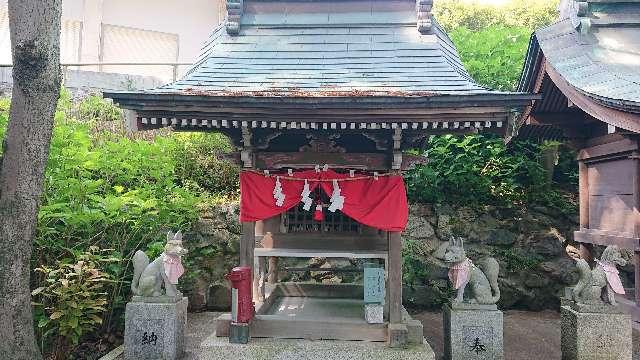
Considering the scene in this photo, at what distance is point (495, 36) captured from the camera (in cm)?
1540

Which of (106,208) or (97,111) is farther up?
(97,111)

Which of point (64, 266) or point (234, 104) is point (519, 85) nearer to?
point (234, 104)

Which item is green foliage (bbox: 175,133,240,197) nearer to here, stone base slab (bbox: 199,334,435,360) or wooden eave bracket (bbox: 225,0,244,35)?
wooden eave bracket (bbox: 225,0,244,35)

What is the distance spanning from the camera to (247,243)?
21.2 ft

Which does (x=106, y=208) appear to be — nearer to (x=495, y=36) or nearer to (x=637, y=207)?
(x=637, y=207)

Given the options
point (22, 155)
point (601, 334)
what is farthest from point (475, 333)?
point (22, 155)

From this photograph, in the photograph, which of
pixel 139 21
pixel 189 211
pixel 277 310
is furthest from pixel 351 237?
pixel 139 21

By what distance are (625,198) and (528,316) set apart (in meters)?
4.07

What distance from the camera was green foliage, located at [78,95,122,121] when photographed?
43.9 feet

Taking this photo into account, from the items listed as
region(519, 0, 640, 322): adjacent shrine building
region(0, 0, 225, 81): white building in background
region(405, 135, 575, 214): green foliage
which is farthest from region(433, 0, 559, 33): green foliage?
region(519, 0, 640, 322): adjacent shrine building

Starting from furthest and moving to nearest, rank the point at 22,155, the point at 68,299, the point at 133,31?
the point at 133,31 → the point at 68,299 → the point at 22,155

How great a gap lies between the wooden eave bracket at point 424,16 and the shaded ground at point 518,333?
5.53 m

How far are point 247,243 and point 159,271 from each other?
134 cm

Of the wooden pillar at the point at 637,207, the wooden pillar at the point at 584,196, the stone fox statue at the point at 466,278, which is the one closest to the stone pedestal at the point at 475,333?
the stone fox statue at the point at 466,278
